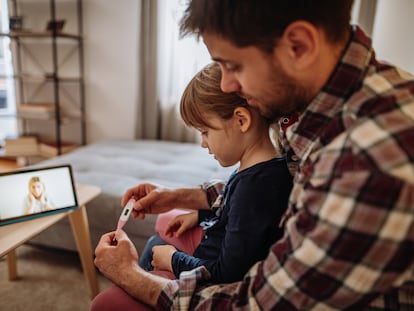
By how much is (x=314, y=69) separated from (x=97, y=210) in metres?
1.18

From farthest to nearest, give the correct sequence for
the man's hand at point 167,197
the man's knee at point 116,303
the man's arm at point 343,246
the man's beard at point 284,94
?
the man's hand at point 167,197 → the man's knee at point 116,303 → the man's beard at point 284,94 → the man's arm at point 343,246

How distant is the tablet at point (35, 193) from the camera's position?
99 cm

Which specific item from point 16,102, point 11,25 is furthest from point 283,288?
point 16,102

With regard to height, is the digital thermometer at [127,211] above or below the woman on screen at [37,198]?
above

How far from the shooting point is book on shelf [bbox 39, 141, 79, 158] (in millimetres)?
2678

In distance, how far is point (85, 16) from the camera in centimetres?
268

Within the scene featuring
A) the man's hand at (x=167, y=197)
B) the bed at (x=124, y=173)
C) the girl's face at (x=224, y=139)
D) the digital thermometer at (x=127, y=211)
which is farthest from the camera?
the bed at (x=124, y=173)

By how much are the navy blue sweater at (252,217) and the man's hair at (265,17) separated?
0.26 m

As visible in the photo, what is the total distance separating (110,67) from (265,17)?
2.47 metres

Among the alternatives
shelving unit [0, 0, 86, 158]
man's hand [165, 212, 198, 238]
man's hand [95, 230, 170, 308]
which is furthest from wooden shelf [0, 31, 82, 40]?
man's hand [95, 230, 170, 308]

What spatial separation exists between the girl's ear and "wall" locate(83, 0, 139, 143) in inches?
82.6

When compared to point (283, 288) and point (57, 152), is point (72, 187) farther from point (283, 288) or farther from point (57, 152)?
point (57, 152)

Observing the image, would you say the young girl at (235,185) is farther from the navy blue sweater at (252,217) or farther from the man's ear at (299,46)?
the man's ear at (299,46)

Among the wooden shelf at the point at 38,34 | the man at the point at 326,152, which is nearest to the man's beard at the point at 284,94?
the man at the point at 326,152
